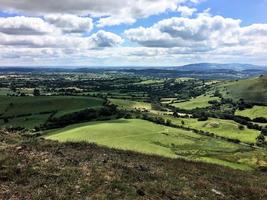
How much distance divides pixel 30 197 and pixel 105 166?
26.5ft

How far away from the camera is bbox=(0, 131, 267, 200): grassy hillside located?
76.1ft

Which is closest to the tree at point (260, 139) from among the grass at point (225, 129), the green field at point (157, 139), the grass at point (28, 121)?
the grass at point (225, 129)

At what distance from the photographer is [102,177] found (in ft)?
84.2

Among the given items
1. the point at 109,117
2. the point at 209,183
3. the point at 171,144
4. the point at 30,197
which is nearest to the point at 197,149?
the point at 171,144

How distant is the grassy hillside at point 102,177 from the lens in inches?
913

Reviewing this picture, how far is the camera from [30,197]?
70.5 ft

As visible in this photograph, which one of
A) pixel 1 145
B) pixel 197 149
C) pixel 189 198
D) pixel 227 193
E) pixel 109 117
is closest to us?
pixel 189 198

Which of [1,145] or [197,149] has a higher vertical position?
[1,145]

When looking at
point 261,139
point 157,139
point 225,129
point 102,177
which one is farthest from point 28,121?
point 102,177

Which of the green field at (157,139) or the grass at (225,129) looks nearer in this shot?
the green field at (157,139)

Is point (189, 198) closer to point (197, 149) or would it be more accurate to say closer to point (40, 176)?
point (40, 176)

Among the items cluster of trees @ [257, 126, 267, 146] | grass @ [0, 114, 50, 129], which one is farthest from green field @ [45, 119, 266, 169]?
grass @ [0, 114, 50, 129]

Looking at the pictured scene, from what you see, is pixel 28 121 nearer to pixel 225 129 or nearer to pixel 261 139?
pixel 225 129

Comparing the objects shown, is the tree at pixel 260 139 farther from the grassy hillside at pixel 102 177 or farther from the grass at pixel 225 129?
the grassy hillside at pixel 102 177
